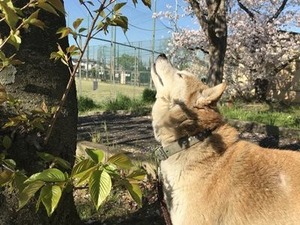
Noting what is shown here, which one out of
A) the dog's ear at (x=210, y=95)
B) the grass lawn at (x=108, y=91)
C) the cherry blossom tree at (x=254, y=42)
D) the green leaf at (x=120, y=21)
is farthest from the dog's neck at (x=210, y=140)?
the grass lawn at (x=108, y=91)

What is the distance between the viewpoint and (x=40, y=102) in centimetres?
259

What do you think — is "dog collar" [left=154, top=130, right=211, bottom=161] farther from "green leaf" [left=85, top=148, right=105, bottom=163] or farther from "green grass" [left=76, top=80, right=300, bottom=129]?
"green grass" [left=76, top=80, right=300, bottom=129]

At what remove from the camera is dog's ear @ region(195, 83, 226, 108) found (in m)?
2.54

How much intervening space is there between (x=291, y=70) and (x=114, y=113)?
798 cm

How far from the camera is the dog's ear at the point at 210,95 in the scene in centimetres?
254

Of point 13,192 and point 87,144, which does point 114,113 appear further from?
point 13,192

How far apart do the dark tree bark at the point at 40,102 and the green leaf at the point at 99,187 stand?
1.30 meters

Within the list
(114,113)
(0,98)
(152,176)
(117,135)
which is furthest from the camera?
(114,113)

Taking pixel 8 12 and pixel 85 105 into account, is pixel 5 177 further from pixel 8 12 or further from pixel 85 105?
pixel 85 105

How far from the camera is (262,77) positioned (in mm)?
15500

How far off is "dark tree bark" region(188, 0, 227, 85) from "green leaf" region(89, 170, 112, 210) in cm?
770

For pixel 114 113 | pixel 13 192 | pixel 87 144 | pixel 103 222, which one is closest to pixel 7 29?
pixel 13 192

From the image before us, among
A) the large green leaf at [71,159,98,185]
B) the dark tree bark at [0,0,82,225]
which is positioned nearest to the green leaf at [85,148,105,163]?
the large green leaf at [71,159,98,185]

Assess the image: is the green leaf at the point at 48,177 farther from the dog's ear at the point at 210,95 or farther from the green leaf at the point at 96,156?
the dog's ear at the point at 210,95
